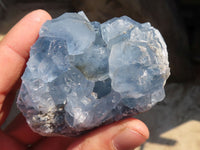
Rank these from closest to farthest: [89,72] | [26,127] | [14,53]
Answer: [89,72], [14,53], [26,127]

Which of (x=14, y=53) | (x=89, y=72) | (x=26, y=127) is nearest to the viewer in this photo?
(x=89, y=72)

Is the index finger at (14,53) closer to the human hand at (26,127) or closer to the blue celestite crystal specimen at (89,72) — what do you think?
the human hand at (26,127)

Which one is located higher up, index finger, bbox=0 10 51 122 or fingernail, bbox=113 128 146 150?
index finger, bbox=0 10 51 122

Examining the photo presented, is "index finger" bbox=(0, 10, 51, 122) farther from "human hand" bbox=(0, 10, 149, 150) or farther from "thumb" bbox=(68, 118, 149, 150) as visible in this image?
"thumb" bbox=(68, 118, 149, 150)

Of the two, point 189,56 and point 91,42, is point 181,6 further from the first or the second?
point 91,42

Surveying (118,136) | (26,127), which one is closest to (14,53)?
(26,127)

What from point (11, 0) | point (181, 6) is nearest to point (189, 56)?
point (181, 6)

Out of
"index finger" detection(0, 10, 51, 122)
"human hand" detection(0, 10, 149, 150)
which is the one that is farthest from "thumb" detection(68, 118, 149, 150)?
"index finger" detection(0, 10, 51, 122)

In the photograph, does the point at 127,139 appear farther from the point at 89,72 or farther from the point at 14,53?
the point at 14,53
